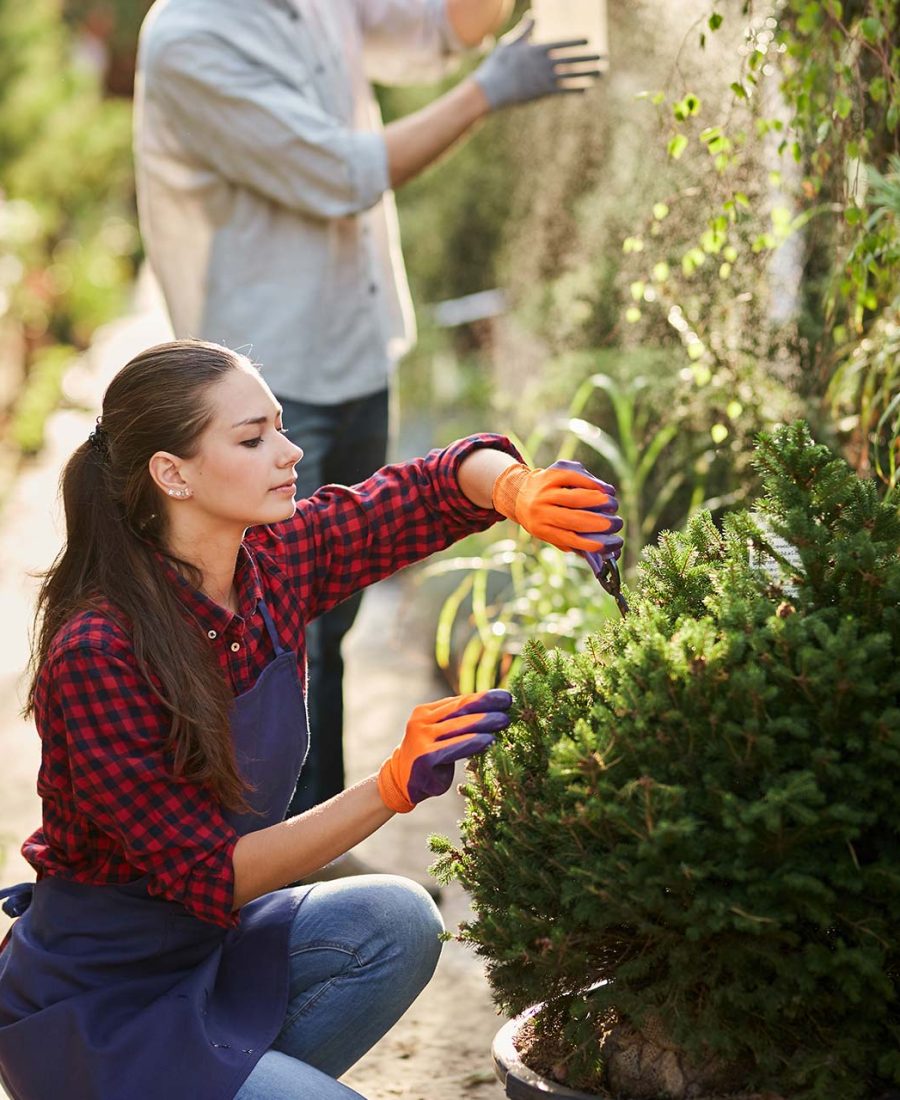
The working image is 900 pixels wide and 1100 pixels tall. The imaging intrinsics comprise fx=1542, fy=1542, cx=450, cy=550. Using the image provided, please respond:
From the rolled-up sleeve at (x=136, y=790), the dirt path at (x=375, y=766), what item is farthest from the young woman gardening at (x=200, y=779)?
the dirt path at (x=375, y=766)

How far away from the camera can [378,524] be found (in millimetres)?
2082

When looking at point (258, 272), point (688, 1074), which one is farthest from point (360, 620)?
point (688, 1074)

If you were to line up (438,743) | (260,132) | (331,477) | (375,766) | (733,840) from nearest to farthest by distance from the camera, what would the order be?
(733,840), (438,743), (260,132), (331,477), (375,766)

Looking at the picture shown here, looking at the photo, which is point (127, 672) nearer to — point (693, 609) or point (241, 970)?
point (241, 970)

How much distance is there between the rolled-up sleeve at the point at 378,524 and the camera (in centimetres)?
205

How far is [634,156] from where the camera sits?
12.5ft

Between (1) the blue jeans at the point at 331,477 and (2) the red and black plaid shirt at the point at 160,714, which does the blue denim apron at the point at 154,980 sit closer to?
(2) the red and black plaid shirt at the point at 160,714

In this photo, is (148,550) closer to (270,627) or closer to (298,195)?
(270,627)

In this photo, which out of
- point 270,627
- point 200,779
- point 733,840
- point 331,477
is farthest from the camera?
point 331,477

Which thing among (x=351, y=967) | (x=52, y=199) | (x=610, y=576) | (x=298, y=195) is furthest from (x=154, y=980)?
(x=52, y=199)

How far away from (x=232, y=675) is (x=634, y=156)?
2335 millimetres

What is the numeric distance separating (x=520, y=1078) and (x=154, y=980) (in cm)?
50

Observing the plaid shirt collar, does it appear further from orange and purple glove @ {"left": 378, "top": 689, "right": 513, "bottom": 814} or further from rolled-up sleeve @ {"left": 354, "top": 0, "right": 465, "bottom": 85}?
rolled-up sleeve @ {"left": 354, "top": 0, "right": 465, "bottom": 85}

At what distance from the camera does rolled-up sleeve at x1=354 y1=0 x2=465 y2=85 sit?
10.7 feet
